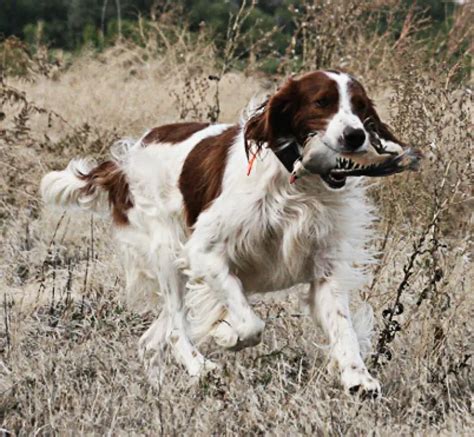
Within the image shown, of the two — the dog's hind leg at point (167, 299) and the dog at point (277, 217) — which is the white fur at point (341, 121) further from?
the dog's hind leg at point (167, 299)

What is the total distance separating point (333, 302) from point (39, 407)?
1076mm

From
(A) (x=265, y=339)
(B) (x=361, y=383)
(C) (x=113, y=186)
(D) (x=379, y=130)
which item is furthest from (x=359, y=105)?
(C) (x=113, y=186)

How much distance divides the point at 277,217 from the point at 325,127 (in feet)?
1.34

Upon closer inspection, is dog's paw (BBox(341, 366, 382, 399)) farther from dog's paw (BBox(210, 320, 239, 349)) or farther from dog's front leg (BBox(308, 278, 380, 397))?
dog's paw (BBox(210, 320, 239, 349))

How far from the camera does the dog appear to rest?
352cm

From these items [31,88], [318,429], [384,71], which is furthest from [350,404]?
[31,88]

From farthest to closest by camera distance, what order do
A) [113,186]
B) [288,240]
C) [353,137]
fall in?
[113,186] < [288,240] < [353,137]

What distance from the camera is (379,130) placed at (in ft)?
12.2

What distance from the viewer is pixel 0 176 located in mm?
6480

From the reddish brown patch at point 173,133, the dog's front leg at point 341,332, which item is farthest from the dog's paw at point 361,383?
the reddish brown patch at point 173,133

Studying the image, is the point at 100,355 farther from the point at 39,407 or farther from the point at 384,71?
the point at 384,71

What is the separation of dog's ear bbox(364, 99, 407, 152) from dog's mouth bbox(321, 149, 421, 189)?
70mm

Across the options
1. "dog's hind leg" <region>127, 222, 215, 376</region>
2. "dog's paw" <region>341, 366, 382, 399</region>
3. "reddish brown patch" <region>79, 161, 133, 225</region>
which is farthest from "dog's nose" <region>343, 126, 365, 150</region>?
"reddish brown patch" <region>79, 161, 133, 225</region>

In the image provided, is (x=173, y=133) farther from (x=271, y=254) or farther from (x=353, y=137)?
(x=353, y=137)
